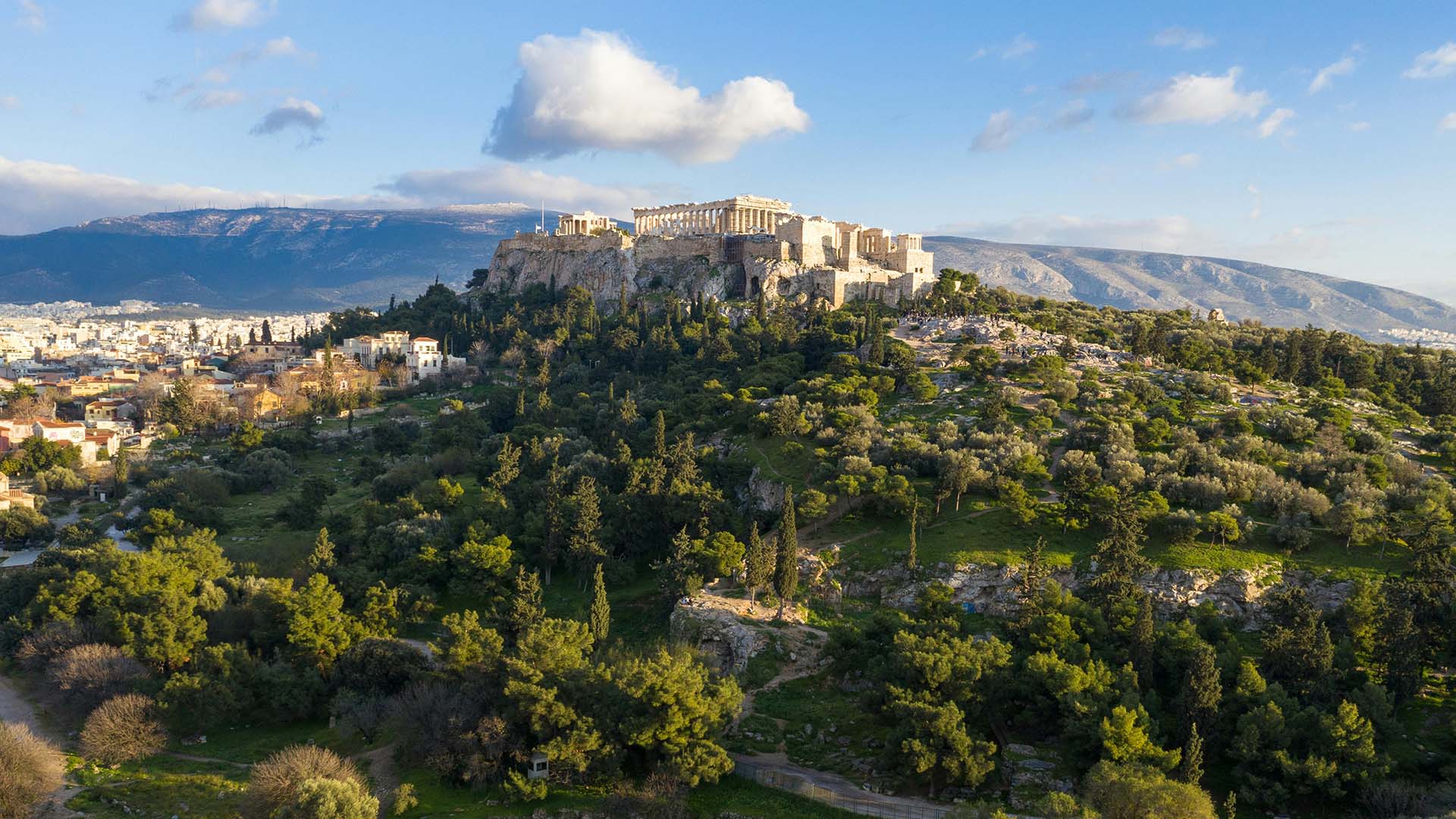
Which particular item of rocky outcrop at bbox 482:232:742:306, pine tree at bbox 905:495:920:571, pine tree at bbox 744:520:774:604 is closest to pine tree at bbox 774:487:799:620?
pine tree at bbox 744:520:774:604

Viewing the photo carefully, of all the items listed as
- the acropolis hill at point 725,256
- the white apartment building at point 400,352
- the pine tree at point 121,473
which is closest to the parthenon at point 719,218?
the acropolis hill at point 725,256

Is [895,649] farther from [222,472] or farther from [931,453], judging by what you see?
[222,472]

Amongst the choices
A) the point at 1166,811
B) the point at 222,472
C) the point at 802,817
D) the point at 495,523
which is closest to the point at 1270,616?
the point at 1166,811

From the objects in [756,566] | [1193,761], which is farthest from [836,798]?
[756,566]

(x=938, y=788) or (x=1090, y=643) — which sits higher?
(x=1090, y=643)

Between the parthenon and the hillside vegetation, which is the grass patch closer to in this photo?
the hillside vegetation

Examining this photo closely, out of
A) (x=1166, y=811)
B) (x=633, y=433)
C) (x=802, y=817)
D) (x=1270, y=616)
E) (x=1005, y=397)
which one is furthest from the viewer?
(x=633, y=433)

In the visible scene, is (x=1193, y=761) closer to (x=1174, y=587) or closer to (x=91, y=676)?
(x=1174, y=587)
